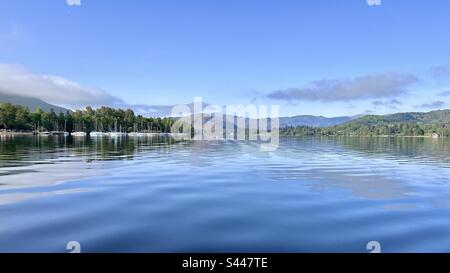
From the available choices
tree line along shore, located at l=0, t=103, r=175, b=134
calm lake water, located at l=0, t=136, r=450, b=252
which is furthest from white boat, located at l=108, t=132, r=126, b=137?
calm lake water, located at l=0, t=136, r=450, b=252

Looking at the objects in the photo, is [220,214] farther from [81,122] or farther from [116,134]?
[81,122]

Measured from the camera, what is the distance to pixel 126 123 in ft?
358

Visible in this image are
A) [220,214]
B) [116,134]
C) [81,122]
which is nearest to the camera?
[220,214]

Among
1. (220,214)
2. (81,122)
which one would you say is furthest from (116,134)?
(220,214)

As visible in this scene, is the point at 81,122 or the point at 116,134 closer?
the point at 81,122

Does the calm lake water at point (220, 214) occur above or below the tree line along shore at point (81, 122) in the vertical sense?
below

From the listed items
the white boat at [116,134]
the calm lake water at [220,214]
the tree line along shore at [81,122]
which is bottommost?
the calm lake water at [220,214]

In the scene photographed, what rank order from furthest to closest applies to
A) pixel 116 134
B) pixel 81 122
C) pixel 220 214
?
pixel 116 134 → pixel 81 122 → pixel 220 214

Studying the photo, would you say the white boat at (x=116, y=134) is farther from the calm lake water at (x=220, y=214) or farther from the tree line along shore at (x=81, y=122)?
the calm lake water at (x=220, y=214)

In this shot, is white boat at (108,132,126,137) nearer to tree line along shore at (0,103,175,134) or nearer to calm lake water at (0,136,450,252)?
tree line along shore at (0,103,175,134)

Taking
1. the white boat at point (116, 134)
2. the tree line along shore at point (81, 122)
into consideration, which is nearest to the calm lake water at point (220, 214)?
the tree line along shore at point (81, 122)

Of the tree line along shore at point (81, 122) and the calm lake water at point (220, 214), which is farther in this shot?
the tree line along shore at point (81, 122)
